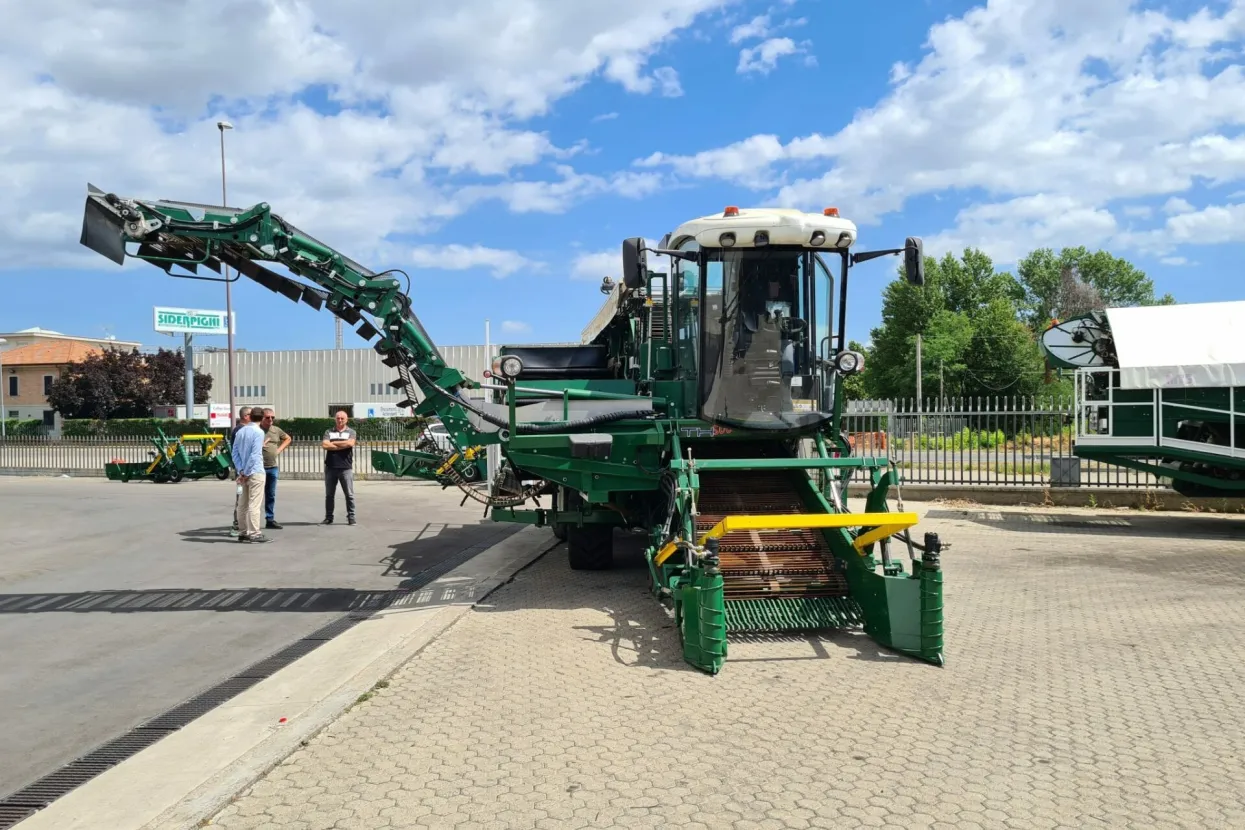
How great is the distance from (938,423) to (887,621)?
454 inches

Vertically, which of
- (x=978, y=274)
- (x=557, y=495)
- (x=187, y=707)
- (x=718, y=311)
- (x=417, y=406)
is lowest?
(x=187, y=707)

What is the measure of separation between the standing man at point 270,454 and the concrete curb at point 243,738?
258 inches

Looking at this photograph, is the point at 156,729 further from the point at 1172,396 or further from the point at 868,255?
the point at 1172,396

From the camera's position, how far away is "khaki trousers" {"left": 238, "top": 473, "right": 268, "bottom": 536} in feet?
40.3

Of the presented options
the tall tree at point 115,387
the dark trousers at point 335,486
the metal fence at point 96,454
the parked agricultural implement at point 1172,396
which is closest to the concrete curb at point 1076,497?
the parked agricultural implement at point 1172,396

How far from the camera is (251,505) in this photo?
486 inches

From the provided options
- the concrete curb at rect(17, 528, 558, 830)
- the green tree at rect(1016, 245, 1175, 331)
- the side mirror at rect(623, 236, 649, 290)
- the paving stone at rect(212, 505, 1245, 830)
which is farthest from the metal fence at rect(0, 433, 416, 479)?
the green tree at rect(1016, 245, 1175, 331)

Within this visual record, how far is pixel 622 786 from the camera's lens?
13.5 ft

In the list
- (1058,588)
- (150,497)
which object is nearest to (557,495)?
(1058,588)

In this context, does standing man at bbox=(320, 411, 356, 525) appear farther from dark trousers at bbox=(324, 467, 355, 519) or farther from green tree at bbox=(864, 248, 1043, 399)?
green tree at bbox=(864, 248, 1043, 399)

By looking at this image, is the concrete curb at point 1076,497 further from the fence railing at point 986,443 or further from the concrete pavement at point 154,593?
the concrete pavement at point 154,593

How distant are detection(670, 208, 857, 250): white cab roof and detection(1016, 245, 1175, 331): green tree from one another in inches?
2976

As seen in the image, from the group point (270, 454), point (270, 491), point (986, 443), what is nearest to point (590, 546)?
point (270, 454)

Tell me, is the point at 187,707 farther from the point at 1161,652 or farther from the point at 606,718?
the point at 1161,652
